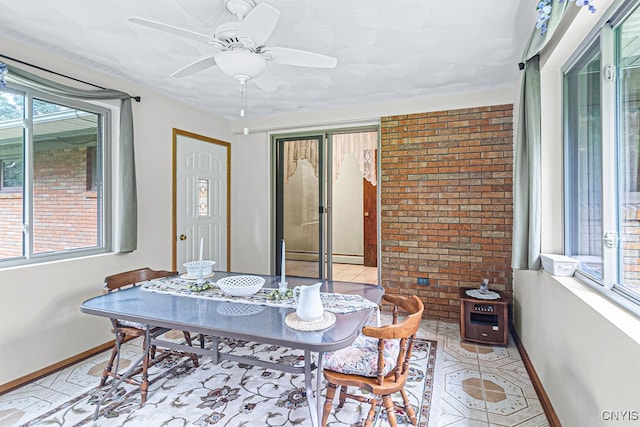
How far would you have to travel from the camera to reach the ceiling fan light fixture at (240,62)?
68.6 inches

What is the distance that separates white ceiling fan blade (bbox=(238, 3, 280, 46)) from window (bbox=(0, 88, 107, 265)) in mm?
1956

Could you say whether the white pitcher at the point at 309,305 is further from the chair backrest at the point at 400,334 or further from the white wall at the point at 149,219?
the white wall at the point at 149,219

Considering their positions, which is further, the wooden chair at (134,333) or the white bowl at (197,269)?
the white bowl at (197,269)

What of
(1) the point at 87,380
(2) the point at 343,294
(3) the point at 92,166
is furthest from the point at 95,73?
(2) the point at 343,294

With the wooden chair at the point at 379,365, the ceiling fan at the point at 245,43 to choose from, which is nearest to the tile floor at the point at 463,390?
the wooden chair at the point at 379,365

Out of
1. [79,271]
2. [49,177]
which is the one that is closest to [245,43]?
[49,177]

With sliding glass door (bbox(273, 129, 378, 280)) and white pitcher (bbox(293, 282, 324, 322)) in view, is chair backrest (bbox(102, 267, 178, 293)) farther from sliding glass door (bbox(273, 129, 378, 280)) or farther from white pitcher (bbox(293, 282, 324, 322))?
sliding glass door (bbox(273, 129, 378, 280))

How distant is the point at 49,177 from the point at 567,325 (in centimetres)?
364

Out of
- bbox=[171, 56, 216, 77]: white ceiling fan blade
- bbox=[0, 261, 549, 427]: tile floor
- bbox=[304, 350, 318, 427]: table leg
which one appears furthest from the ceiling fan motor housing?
bbox=[0, 261, 549, 427]: tile floor

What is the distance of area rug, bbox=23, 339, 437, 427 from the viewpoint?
1.96 meters

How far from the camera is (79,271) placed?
9.04 ft

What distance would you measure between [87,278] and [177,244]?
3.40ft

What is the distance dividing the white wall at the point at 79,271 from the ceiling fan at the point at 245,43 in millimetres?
1609

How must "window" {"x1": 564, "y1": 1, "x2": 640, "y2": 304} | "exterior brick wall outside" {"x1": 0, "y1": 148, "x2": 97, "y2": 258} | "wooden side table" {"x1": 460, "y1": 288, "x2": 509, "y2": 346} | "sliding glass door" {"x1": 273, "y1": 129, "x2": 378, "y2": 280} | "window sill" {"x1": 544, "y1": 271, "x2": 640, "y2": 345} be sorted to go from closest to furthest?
"window sill" {"x1": 544, "y1": 271, "x2": 640, "y2": 345} < "window" {"x1": 564, "y1": 1, "x2": 640, "y2": 304} < "exterior brick wall outside" {"x1": 0, "y1": 148, "x2": 97, "y2": 258} < "wooden side table" {"x1": 460, "y1": 288, "x2": 509, "y2": 346} < "sliding glass door" {"x1": 273, "y1": 129, "x2": 378, "y2": 280}
